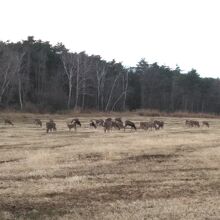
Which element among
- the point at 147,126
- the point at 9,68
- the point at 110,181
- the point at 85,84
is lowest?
the point at 110,181

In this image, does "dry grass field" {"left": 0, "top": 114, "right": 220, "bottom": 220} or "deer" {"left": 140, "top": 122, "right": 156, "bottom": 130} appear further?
"deer" {"left": 140, "top": 122, "right": 156, "bottom": 130}

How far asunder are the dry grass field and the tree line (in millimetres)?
44244

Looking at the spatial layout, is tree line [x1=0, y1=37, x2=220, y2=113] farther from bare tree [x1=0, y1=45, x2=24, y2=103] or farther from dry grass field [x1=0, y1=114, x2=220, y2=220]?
dry grass field [x1=0, y1=114, x2=220, y2=220]

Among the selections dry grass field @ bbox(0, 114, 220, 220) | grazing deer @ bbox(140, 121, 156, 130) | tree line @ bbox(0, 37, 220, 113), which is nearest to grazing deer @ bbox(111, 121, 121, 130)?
grazing deer @ bbox(140, 121, 156, 130)

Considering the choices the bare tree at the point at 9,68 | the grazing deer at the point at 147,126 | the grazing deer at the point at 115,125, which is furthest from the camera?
the bare tree at the point at 9,68

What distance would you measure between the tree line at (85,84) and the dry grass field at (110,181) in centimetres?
4424

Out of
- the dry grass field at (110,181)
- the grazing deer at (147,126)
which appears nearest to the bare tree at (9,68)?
the grazing deer at (147,126)

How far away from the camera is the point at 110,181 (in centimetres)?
1602

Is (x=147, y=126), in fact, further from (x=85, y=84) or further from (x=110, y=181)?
(x=85, y=84)

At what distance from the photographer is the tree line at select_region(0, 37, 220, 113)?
74125 millimetres

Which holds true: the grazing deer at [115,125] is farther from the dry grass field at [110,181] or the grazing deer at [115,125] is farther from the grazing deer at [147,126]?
the dry grass field at [110,181]

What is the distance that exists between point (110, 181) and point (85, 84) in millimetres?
69027

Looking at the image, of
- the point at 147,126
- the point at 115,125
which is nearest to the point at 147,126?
the point at 147,126

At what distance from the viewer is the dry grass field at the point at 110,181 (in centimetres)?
1209
